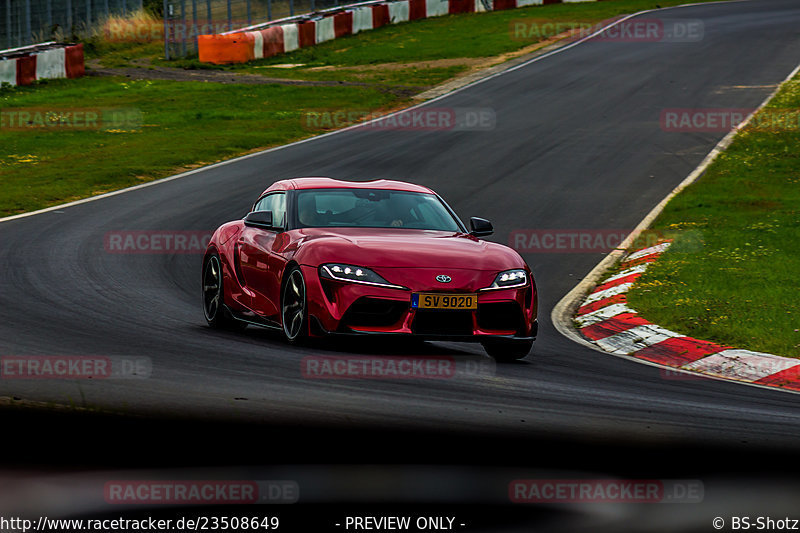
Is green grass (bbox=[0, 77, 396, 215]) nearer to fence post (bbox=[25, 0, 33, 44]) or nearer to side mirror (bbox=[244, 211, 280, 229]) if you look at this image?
fence post (bbox=[25, 0, 33, 44])

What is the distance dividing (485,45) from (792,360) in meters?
32.3

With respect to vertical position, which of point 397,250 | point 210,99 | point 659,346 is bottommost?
point 659,346

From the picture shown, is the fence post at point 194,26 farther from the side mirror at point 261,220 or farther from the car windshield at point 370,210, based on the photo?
the side mirror at point 261,220

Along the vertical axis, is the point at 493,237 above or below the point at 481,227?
below

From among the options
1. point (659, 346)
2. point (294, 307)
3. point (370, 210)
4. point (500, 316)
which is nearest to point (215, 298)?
point (370, 210)

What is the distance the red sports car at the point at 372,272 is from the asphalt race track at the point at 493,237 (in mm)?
356

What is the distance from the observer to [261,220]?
9.63m

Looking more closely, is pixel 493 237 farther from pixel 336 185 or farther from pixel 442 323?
pixel 442 323

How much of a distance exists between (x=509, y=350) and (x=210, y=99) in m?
24.3

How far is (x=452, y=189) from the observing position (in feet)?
63.8

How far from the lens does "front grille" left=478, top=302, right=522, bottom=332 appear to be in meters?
8.62

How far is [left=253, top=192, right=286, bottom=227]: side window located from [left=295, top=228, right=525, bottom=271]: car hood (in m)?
0.60

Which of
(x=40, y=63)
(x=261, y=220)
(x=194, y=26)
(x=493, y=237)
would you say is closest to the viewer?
(x=261, y=220)

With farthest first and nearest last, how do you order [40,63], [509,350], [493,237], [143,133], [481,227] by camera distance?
1. [40,63]
2. [143,133]
3. [493,237]
4. [481,227]
5. [509,350]
